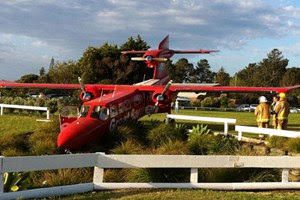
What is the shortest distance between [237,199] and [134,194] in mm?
1848

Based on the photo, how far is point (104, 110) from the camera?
1574cm

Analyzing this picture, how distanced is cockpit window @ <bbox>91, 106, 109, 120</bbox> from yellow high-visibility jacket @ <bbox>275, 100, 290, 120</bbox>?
6759 mm

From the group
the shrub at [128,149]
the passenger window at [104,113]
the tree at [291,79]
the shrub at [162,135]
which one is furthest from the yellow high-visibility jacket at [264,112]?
the tree at [291,79]

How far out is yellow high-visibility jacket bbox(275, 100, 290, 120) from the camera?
16328 millimetres

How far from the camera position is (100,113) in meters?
15.5

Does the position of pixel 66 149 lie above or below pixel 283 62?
below

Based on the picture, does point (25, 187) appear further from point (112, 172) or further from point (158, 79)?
point (158, 79)

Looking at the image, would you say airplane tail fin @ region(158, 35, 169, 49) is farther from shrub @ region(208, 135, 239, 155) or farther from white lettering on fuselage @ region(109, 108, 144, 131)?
shrub @ region(208, 135, 239, 155)

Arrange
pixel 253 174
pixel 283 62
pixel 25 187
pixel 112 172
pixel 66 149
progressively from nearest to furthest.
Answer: pixel 25 187, pixel 253 174, pixel 112 172, pixel 66 149, pixel 283 62

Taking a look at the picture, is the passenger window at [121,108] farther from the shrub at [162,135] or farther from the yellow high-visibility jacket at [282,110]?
the yellow high-visibility jacket at [282,110]

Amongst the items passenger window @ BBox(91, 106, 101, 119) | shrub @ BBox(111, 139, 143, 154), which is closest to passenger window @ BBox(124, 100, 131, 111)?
passenger window @ BBox(91, 106, 101, 119)

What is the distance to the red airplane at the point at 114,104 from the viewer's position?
13.7 meters

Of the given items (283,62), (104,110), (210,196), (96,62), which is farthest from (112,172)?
(283,62)

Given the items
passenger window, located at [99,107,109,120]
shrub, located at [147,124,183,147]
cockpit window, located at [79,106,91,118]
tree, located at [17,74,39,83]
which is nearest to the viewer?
shrub, located at [147,124,183,147]
